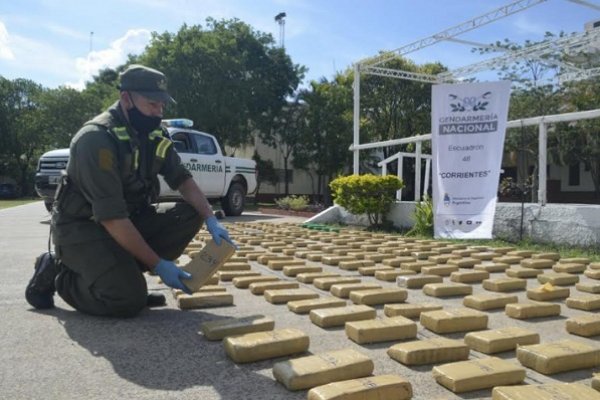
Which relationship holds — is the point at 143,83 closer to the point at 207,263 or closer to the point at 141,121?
the point at 141,121

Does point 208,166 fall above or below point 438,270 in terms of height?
above

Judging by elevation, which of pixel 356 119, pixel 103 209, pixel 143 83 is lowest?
pixel 103 209

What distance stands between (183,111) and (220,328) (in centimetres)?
2134

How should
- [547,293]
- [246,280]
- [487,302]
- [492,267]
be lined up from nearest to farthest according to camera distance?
[487,302]
[547,293]
[246,280]
[492,267]

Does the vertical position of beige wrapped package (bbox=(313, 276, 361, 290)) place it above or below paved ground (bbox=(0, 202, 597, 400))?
above

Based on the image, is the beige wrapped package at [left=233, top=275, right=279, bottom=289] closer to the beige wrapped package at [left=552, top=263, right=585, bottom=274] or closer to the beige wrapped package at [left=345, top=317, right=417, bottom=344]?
the beige wrapped package at [left=345, top=317, right=417, bottom=344]

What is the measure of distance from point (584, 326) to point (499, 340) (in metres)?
0.65

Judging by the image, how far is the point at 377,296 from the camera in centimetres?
368

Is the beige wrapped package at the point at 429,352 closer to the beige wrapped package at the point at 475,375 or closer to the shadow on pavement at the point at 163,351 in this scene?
the beige wrapped package at the point at 475,375

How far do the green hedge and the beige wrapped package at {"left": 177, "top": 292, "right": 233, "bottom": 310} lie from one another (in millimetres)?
5944

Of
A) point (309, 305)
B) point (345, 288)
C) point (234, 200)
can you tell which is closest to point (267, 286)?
point (345, 288)

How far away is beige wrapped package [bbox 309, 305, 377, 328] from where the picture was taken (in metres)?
3.08

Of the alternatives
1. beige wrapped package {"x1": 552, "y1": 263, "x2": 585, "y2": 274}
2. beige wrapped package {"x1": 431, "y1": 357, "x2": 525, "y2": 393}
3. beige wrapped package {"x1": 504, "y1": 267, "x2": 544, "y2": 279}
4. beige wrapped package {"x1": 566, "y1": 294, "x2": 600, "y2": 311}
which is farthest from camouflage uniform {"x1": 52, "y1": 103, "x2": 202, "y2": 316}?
beige wrapped package {"x1": 552, "y1": 263, "x2": 585, "y2": 274}

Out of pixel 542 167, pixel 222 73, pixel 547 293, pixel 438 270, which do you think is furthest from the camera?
pixel 222 73
